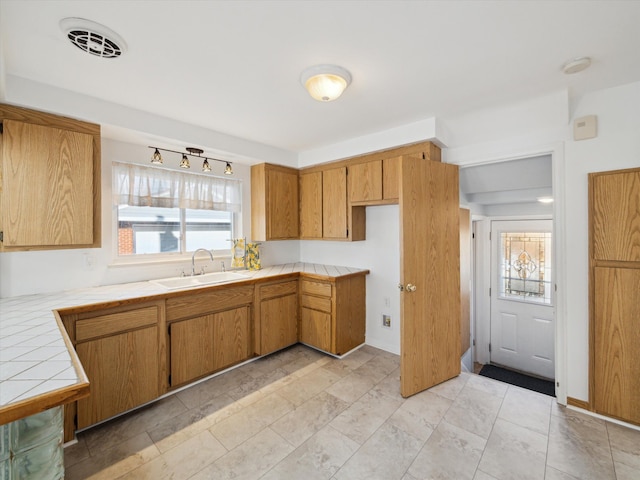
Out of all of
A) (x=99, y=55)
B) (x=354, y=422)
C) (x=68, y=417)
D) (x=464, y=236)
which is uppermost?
(x=99, y=55)

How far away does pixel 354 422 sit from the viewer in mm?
2094

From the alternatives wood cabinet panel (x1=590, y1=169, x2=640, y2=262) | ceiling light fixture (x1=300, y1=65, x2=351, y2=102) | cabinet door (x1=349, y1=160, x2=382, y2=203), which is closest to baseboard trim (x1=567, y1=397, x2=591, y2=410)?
wood cabinet panel (x1=590, y1=169, x2=640, y2=262)

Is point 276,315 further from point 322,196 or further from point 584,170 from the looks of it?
point 584,170

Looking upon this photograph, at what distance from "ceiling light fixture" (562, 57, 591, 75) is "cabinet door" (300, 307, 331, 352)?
8.86 feet

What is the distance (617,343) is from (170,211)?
3.95m

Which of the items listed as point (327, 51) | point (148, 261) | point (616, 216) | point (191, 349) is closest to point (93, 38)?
point (327, 51)

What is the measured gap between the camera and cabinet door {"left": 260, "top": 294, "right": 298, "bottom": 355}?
10.0ft

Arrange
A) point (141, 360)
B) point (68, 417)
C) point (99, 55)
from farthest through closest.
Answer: point (141, 360) → point (68, 417) → point (99, 55)

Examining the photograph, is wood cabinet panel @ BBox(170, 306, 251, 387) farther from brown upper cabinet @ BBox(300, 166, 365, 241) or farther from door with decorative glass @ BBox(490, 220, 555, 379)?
door with decorative glass @ BBox(490, 220, 555, 379)

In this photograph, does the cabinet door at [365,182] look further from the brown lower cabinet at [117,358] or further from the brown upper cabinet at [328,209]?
the brown lower cabinet at [117,358]

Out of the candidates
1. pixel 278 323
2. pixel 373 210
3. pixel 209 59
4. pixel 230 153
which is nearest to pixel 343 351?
pixel 278 323

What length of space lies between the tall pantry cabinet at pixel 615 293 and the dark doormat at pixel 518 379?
1.87 m

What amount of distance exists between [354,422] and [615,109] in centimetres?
292

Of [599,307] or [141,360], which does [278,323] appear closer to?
[141,360]
